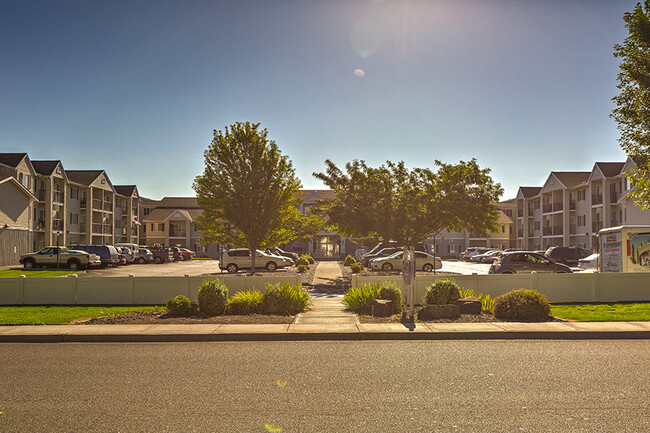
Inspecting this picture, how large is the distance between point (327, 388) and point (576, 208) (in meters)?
61.4

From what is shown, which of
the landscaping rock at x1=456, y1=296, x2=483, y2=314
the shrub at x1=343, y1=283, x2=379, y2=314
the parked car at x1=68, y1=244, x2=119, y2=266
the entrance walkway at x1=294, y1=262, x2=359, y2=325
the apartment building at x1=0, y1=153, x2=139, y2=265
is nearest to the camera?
the entrance walkway at x1=294, y1=262, x2=359, y2=325

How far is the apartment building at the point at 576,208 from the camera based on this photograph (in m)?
52.7

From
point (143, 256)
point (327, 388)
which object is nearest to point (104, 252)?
point (143, 256)

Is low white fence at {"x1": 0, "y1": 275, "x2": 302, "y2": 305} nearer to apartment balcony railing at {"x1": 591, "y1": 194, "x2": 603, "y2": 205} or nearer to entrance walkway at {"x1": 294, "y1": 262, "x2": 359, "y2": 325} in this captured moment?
entrance walkway at {"x1": 294, "y1": 262, "x2": 359, "y2": 325}

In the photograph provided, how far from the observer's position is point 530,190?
77.1m

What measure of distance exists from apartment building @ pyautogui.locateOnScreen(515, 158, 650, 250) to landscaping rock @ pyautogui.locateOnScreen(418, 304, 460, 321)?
121 ft

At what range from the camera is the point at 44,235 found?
5381 centimetres

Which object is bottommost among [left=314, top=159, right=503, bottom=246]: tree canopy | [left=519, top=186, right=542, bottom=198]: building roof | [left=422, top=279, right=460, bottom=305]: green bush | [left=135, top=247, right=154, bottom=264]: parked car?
[left=135, top=247, right=154, bottom=264]: parked car

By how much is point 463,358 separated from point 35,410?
6.58m

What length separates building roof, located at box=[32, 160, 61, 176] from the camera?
176 feet

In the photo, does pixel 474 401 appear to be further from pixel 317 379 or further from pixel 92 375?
pixel 92 375

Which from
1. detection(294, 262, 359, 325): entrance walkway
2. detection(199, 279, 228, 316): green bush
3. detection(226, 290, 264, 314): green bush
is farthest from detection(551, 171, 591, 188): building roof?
detection(199, 279, 228, 316): green bush

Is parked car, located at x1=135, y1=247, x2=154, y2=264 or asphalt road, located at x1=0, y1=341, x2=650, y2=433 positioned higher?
asphalt road, located at x1=0, y1=341, x2=650, y2=433

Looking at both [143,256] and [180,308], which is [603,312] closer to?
[180,308]
